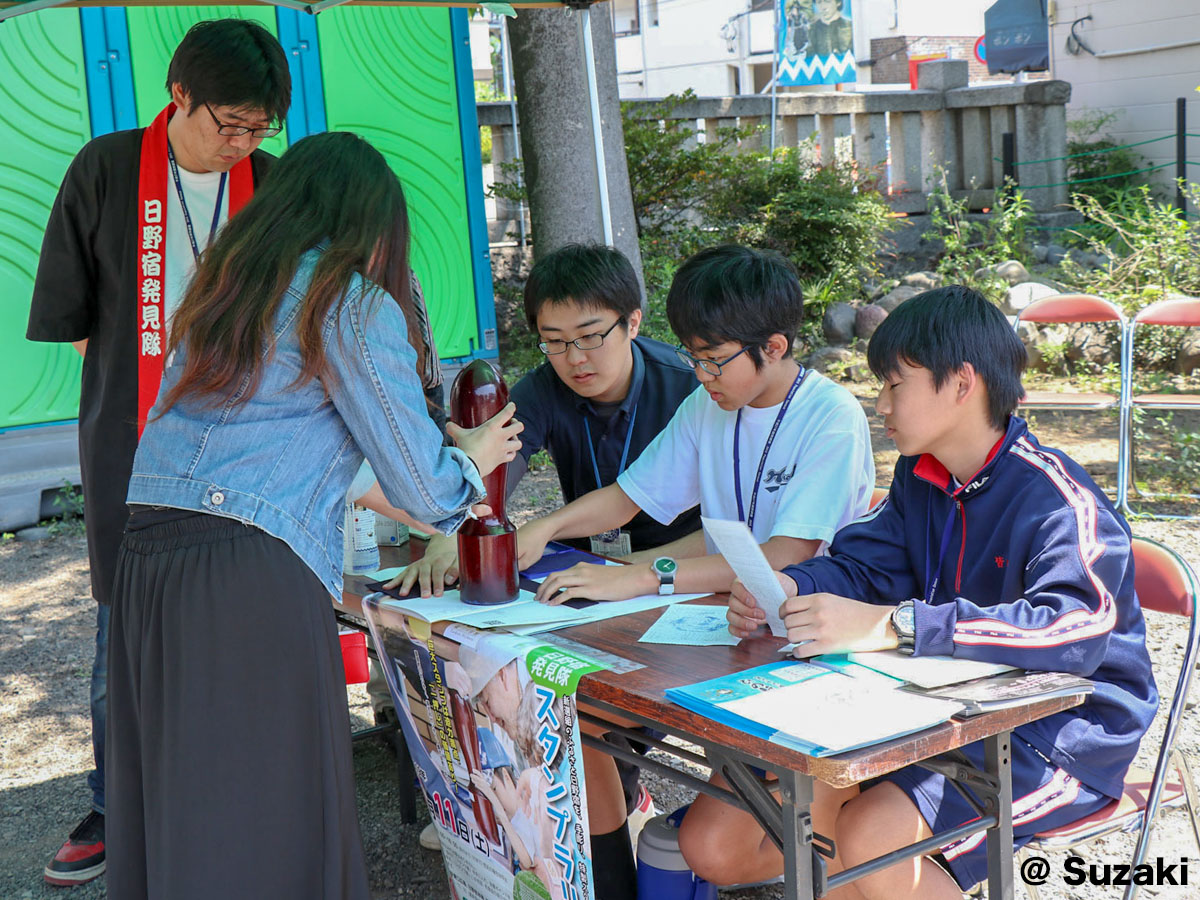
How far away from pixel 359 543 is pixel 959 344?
1.37 m

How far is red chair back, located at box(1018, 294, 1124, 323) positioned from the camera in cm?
561

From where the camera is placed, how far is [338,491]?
78.7 inches

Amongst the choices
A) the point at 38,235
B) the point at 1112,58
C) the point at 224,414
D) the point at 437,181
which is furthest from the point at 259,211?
the point at 1112,58

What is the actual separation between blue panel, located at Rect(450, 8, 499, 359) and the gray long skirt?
191 inches

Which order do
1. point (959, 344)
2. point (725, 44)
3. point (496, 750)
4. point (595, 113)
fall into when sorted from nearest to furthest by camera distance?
point (959, 344)
point (496, 750)
point (595, 113)
point (725, 44)

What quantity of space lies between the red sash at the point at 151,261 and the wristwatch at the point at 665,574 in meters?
1.20

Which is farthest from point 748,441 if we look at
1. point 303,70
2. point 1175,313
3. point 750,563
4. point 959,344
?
point 303,70

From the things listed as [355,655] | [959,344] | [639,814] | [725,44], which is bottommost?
[639,814]

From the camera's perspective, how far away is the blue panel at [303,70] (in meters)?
6.07

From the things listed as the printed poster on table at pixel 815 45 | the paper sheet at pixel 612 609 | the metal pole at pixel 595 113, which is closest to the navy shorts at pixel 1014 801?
the paper sheet at pixel 612 609

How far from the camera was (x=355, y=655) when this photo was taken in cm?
296

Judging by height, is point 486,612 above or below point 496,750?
above

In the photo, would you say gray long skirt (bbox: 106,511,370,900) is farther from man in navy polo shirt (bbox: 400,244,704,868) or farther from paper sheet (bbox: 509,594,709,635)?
man in navy polo shirt (bbox: 400,244,704,868)

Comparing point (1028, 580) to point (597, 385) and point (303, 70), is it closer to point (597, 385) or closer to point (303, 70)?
point (597, 385)
